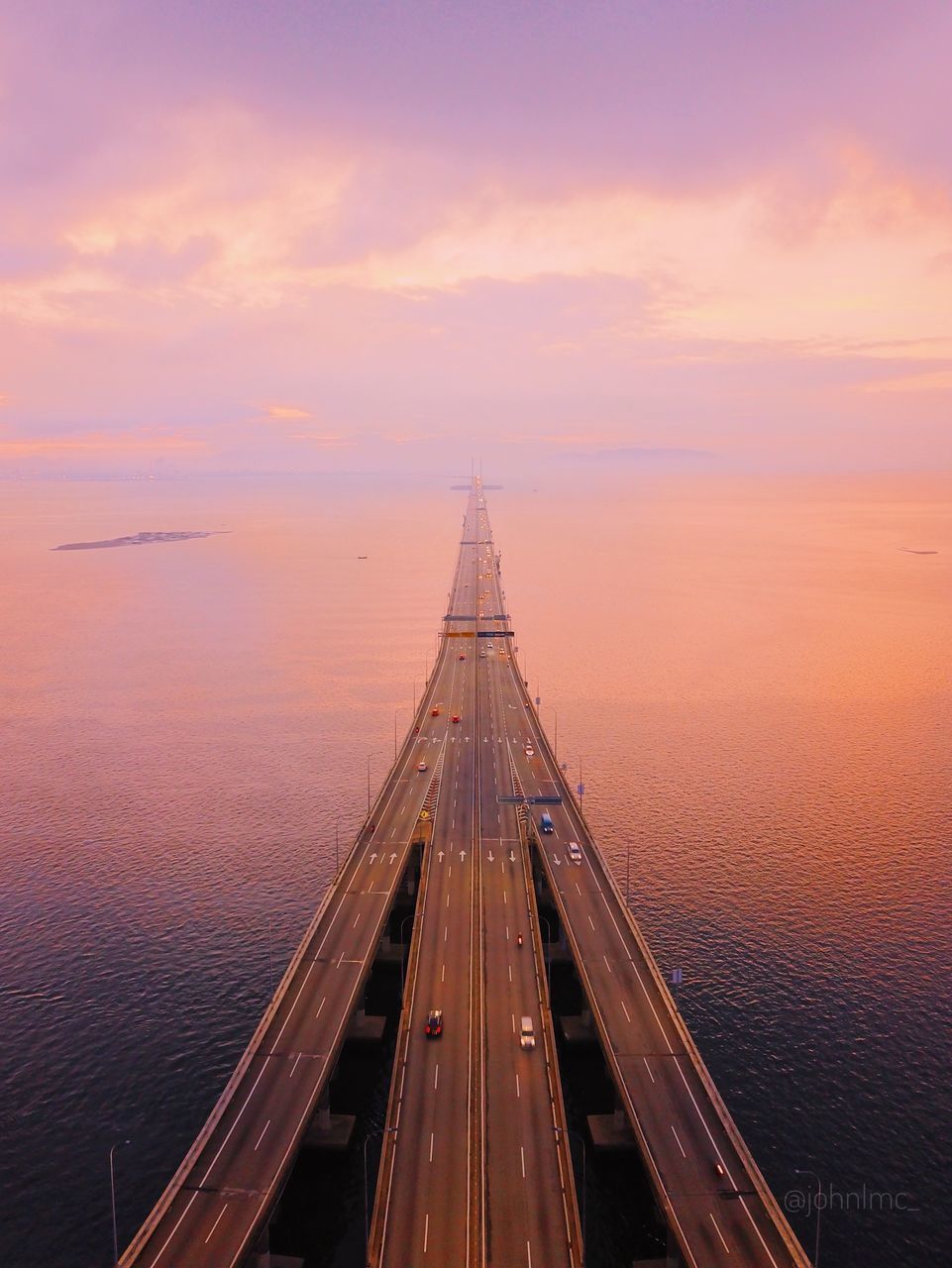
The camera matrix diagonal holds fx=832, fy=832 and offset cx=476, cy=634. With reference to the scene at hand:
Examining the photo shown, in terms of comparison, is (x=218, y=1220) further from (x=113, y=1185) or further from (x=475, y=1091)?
(x=475, y=1091)

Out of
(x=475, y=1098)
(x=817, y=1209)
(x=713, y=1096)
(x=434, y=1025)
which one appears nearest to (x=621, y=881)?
(x=434, y=1025)

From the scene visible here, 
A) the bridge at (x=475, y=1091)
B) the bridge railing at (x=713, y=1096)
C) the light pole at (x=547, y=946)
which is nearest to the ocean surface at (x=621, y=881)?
the bridge railing at (x=713, y=1096)

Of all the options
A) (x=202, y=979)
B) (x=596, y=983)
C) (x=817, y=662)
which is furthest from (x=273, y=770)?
(x=817, y=662)

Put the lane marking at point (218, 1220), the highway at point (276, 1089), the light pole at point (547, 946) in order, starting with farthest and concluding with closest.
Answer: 1. the light pole at point (547, 946)
2. the highway at point (276, 1089)
3. the lane marking at point (218, 1220)

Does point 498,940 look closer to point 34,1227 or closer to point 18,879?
point 34,1227

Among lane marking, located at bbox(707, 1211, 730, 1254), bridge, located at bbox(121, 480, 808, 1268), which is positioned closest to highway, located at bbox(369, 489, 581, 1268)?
bridge, located at bbox(121, 480, 808, 1268)

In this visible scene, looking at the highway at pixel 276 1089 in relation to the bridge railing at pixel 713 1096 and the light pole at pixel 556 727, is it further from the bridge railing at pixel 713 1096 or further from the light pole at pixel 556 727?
the light pole at pixel 556 727

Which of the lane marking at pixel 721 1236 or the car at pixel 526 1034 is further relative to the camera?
the car at pixel 526 1034

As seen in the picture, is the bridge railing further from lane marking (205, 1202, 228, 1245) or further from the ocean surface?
lane marking (205, 1202, 228, 1245)
